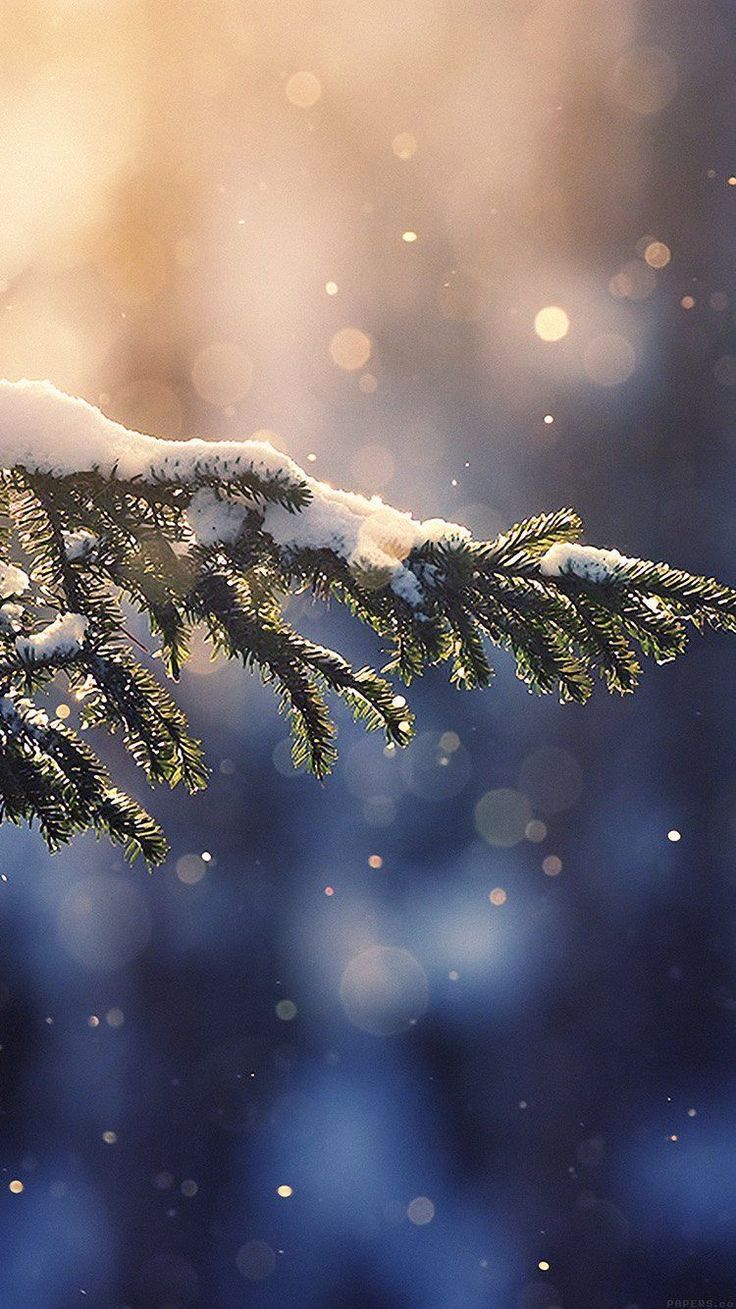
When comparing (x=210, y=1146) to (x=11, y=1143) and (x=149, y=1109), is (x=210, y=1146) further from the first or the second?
(x=11, y=1143)

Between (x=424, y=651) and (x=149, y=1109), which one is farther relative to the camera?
(x=149, y=1109)

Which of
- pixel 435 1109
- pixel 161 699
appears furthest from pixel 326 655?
pixel 435 1109

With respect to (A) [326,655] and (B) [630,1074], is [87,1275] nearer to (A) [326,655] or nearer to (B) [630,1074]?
(B) [630,1074]

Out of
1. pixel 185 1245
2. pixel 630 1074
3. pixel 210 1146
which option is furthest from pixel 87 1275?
pixel 630 1074

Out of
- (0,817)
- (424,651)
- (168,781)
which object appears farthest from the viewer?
(168,781)

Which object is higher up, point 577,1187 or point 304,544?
point 577,1187

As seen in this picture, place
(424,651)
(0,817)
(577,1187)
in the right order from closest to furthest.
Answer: (0,817) → (424,651) → (577,1187)

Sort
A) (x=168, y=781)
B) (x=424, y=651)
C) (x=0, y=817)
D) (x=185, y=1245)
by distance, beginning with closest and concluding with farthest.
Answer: (x=0, y=817) → (x=424, y=651) → (x=168, y=781) → (x=185, y=1245)

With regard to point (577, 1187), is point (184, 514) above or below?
below

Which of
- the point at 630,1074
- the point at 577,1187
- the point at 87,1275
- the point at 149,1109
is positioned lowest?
the point at 87,1275
